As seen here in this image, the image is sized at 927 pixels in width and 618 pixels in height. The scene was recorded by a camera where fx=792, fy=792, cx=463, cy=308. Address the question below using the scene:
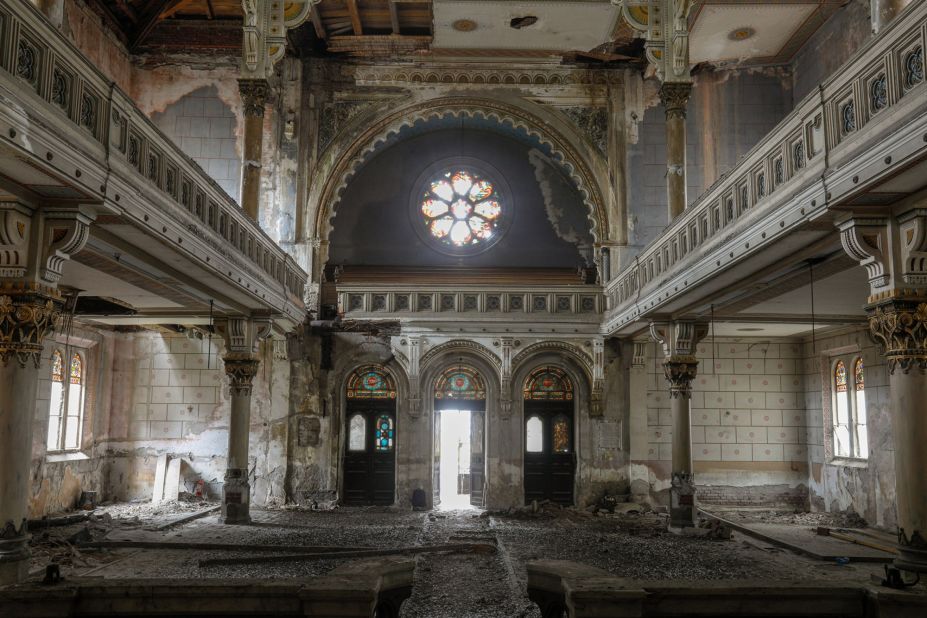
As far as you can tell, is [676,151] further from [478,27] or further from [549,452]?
[549,452]

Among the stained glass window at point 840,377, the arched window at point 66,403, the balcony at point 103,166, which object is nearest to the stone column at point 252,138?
the balcony at point 103,166

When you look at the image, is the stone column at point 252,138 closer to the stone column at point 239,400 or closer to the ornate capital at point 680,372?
the stone column at point 239,400

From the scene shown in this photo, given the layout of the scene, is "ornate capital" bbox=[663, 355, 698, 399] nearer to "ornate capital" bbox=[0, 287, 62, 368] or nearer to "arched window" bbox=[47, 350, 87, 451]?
"ornate capital" bbox=[0, 287, 62, 368]

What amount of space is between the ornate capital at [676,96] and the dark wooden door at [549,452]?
7409 millimetres

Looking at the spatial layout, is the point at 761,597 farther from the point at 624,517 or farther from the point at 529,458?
the point at 529,458

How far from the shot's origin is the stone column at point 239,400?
14266 millimetres

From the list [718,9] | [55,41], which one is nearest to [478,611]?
[55,41]

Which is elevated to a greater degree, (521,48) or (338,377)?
(521,48)

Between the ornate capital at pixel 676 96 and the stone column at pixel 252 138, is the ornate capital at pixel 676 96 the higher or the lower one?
the higher one

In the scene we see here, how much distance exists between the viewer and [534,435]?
60.3 ft

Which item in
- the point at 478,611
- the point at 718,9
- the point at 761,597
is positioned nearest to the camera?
the point at 761,597

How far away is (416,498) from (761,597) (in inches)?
511

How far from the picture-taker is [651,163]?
60.5 ft

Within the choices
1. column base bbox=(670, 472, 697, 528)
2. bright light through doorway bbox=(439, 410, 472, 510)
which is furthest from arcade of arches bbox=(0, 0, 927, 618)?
bright light through doorway bbox=(439, 410, 472, 510)
